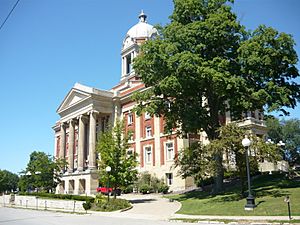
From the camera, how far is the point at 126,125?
49.8 meters

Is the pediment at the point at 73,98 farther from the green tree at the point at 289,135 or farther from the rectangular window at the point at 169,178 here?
the green tree at the point at 289,135

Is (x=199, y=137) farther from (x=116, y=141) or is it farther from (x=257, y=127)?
(x=116, y=141)

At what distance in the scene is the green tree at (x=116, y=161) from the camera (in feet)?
94.6

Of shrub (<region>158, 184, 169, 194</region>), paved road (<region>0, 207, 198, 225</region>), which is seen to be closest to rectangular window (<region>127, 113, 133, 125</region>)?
shrub (<region>158, 184, 169, 194</region>)

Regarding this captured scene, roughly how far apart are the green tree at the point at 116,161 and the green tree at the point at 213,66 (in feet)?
14.9

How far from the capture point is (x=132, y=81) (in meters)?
58.3

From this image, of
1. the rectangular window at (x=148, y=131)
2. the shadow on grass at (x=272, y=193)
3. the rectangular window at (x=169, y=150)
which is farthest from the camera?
the rectangular window at (x=148, y=131)

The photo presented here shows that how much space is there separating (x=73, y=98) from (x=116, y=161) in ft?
94.6

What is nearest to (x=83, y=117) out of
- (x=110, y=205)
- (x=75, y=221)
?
(x=110, y=205)

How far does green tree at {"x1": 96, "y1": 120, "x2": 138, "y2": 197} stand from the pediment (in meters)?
21.1

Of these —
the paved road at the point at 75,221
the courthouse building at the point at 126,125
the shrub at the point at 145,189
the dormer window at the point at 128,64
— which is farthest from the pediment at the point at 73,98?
the paved road at the point at 75,221

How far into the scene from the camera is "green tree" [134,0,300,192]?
25.3 metres

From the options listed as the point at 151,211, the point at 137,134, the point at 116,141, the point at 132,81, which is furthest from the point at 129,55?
the point at 151,211

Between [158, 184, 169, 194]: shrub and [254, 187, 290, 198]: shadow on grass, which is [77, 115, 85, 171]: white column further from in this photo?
[254, 187, 290, 198]: shadow on grass
